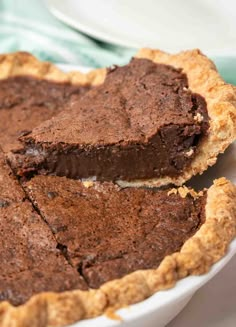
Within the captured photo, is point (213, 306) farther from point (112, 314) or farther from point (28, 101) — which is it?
point (28, 101)

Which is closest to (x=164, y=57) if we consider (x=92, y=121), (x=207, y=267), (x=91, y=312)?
(x=92, y=121)

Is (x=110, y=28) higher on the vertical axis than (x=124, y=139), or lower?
lower

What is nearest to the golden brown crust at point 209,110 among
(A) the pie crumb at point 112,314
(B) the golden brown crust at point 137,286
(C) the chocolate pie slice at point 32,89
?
(B) the golden brown crust at point 137,286

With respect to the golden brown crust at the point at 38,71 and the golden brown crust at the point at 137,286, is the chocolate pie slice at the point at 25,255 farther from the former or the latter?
the golden brown crust at the point at 38,71

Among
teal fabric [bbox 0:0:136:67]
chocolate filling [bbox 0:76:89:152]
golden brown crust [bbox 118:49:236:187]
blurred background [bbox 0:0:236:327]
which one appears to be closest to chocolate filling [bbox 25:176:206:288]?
golden brown crust [bbox 118:49:236:187]

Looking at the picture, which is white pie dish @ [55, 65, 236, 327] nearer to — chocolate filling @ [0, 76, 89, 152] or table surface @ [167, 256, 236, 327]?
table surface @ [167, 256, 236, 327]

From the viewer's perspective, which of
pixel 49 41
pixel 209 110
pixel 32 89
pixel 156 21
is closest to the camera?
pixel 209 110

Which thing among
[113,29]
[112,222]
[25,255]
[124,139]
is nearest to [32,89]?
[124,139]
